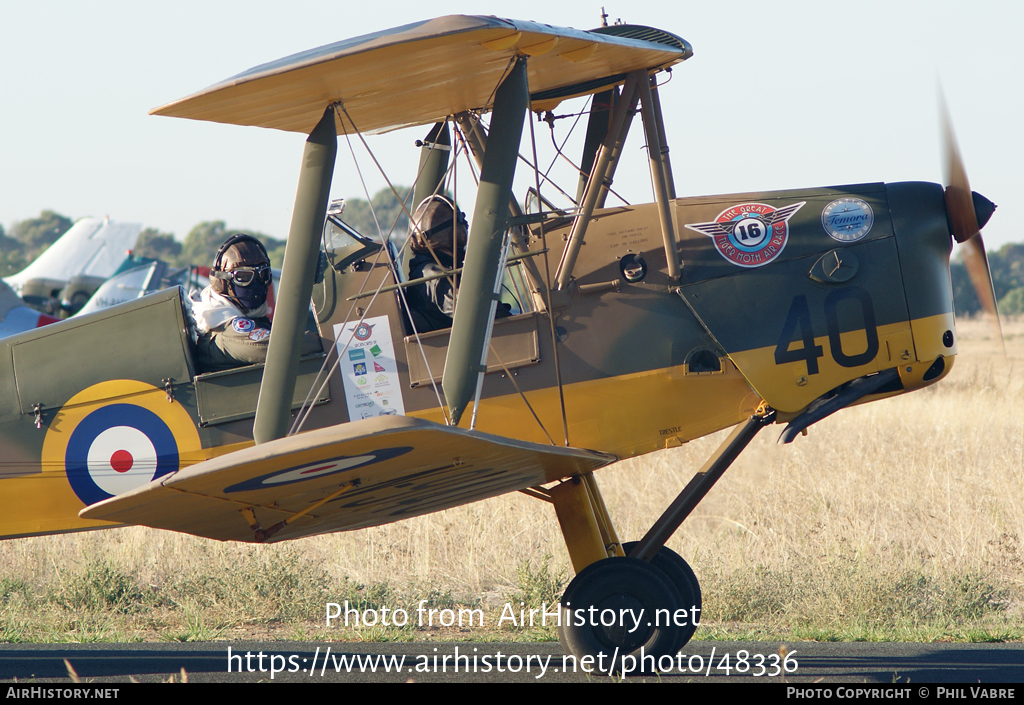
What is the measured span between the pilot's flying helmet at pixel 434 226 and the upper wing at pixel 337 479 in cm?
129

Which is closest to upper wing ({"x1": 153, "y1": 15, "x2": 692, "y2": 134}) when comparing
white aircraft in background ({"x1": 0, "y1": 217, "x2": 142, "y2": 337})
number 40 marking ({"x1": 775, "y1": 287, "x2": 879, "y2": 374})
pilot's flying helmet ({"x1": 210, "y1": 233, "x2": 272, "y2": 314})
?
pilot's flying helmet ({"x1": 210, "y1": 233, "x2": 272, "y2": 314})

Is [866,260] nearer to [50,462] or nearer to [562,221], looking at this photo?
[562,221]

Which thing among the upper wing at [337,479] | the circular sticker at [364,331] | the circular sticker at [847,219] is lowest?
the upper wing at [337,479]

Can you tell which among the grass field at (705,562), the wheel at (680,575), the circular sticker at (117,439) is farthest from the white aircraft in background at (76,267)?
the wheel at (680,575)

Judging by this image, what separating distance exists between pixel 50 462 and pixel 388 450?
95.1 inches

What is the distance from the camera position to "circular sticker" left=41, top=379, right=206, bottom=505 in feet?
15.9

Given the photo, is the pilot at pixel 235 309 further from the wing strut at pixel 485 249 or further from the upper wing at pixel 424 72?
the wing strut at pixel 485 249

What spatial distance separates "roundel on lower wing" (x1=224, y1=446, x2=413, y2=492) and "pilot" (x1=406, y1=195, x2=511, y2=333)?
124cm

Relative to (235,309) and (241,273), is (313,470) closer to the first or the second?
(235,309)

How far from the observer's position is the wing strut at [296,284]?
4.11 m

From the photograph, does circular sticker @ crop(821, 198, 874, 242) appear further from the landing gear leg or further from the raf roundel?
the raf roundel

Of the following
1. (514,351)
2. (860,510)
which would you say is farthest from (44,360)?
(860,510)

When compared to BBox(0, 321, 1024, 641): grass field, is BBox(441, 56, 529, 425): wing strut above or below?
above
